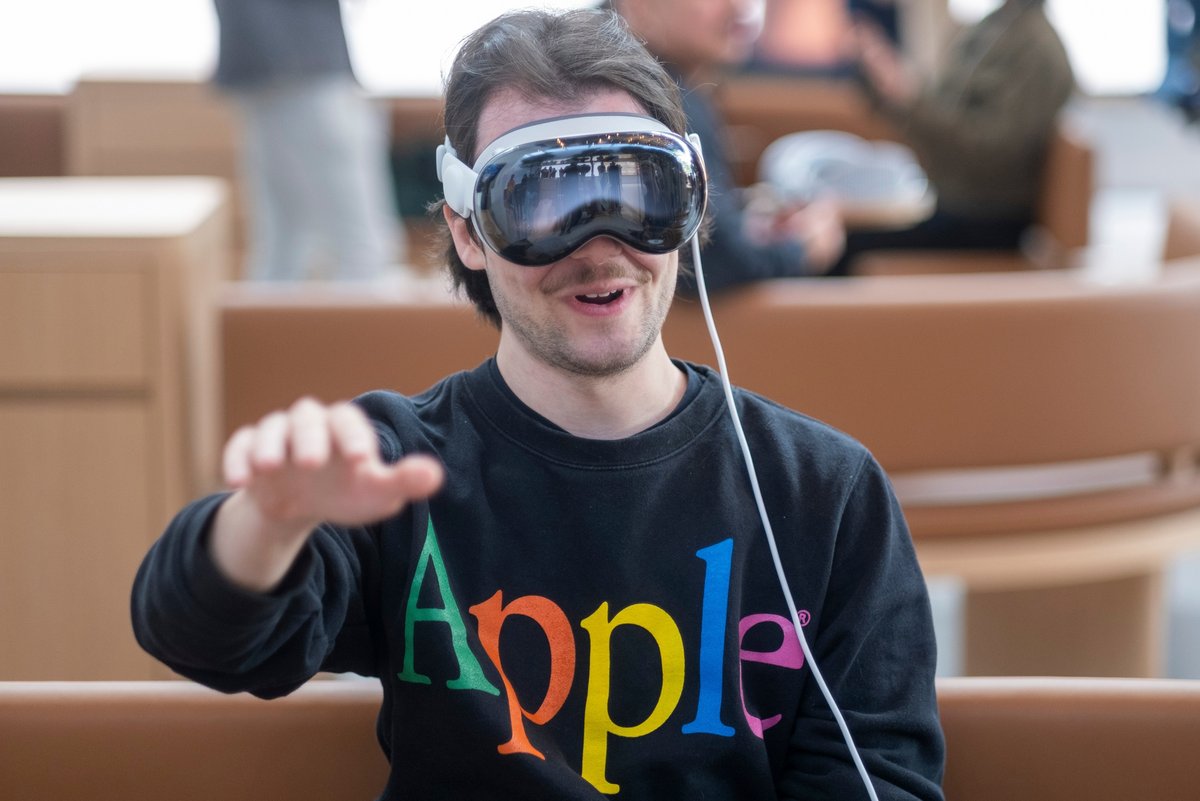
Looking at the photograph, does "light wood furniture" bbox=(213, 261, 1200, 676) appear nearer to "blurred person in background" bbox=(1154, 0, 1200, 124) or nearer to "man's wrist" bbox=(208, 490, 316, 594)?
"blurred person in background" bbox=(1154, 0, 1200, 124)

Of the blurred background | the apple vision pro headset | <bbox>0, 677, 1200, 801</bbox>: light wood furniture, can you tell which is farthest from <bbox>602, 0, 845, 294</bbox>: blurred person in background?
<bbox>0, 677, 1200, 801</bbox>: light wood furniture

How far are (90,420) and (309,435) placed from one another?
1613 mm

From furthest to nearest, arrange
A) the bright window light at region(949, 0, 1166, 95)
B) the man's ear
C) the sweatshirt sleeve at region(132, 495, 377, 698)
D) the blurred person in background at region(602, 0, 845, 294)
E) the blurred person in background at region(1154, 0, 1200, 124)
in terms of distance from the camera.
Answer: the bright window light at region(949, 0, 1166, 95) → the blurred person in background at region(1154, 0, 1200, 124) → the blurred person in background at region(602, 0, 845, 294) → the man's ear → the sweatshirt sleeve at region(132, 495, 377, 698)

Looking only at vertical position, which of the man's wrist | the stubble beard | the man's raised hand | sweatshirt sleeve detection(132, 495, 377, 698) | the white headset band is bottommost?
sweatshirt sleeve detection(132, 495, 377, 698)

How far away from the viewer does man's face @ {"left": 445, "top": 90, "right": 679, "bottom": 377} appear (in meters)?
1.18

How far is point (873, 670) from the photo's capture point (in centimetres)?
115

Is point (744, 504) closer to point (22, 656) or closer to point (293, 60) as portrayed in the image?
point (22, 656)

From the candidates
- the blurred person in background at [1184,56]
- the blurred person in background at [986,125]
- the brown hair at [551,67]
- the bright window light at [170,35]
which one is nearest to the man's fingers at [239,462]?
the brown hair at [551,67]

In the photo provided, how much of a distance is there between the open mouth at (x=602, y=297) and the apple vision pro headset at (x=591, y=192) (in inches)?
1.8

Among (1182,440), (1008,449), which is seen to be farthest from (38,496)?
(1182,440)

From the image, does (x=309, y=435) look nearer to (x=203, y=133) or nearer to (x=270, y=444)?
(x=270, y=444)

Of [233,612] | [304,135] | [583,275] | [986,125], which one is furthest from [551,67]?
[986,125]

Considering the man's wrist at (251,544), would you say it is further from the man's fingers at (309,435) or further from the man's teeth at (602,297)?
the man's teeth at (602,297)

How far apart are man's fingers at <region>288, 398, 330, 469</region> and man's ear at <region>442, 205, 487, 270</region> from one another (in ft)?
1.47
